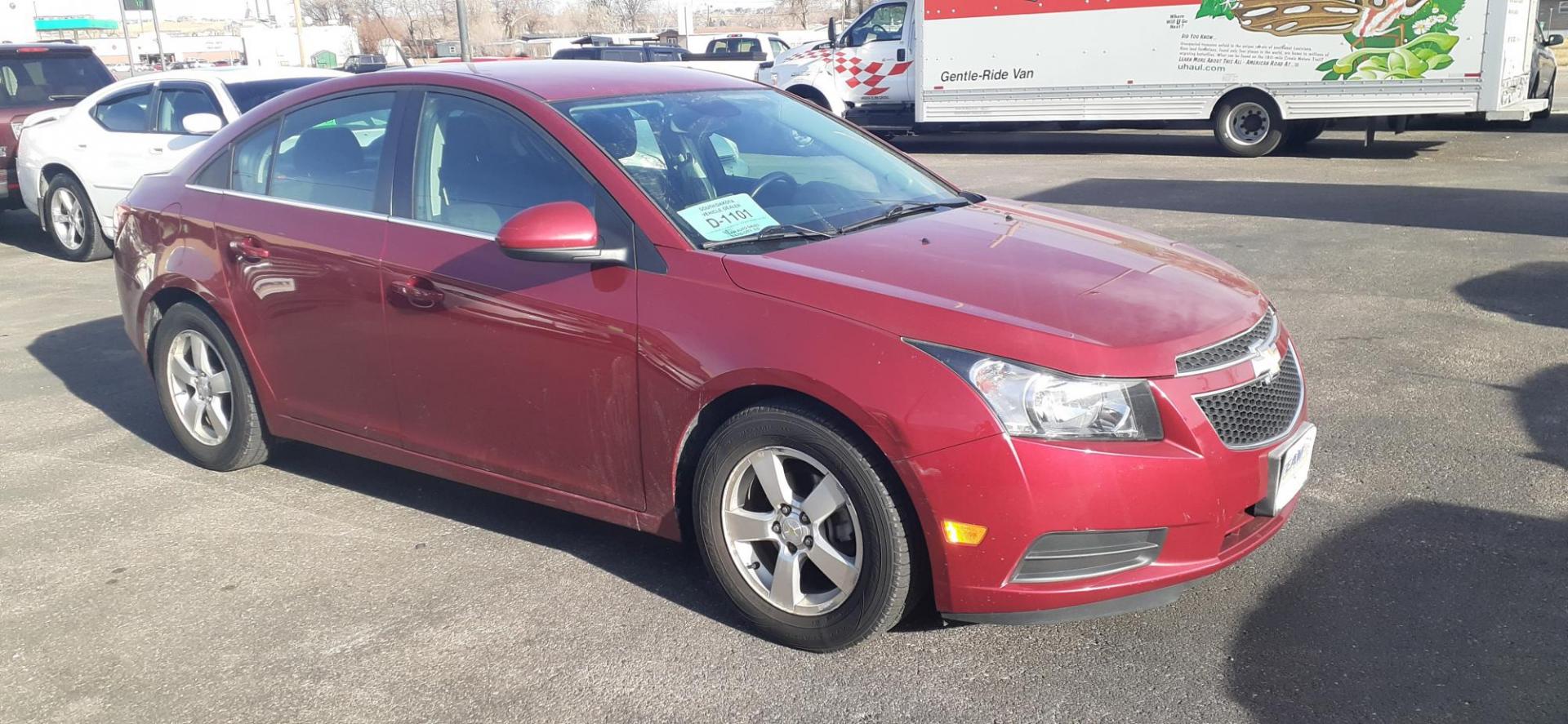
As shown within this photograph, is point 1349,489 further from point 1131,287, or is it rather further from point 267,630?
point 267,630

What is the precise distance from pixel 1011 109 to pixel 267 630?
49.2ft

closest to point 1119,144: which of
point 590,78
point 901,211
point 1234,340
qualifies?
point 901,211

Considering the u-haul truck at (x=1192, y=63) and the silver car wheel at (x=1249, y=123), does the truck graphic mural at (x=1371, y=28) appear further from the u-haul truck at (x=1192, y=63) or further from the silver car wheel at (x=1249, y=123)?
the silver car wheel at (x=1249, y=123)

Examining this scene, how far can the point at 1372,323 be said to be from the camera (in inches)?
274

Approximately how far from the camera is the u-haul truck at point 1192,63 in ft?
46.6

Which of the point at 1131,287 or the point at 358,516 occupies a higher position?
the point at 1131,287

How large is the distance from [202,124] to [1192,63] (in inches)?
462

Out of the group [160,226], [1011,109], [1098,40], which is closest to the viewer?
[160,226]

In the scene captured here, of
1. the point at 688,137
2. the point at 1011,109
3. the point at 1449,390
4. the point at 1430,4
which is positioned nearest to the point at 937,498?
the point at 688,137

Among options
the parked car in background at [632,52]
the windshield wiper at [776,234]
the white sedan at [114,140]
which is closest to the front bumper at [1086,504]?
the windshield wiper at [776,234]

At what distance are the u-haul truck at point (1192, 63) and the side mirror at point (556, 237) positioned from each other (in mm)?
13446

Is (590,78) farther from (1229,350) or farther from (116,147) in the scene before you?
(116,147)

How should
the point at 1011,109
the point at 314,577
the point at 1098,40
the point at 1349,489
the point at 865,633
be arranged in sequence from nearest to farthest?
the point at 865,633
the point at 314,577
the point at 1349,489
the point at 1098,40
the point at 1011,109

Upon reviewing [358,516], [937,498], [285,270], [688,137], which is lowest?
[358,516]
